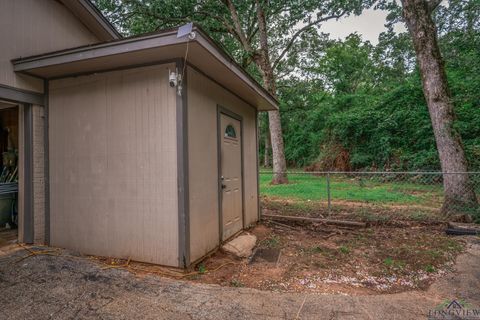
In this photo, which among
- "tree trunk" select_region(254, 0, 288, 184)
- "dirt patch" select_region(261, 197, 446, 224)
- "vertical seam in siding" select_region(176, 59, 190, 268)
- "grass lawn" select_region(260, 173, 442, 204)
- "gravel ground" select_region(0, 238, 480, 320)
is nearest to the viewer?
"gravel ground" select_region(0, 238, 480, 320)

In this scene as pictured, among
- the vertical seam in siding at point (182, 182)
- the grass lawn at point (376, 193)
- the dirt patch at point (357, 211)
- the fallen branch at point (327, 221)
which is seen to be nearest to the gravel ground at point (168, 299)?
the vertical seam in siding at point (182, 182)

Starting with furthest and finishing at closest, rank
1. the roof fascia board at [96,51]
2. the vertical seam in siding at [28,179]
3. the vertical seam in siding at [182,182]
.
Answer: the vertical seam in siding at [28,179] → the vertical seam in siding at [182,182] → the roof fascia board at [96,51]

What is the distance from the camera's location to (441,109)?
550 centimetres

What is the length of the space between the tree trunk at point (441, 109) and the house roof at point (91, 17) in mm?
6267

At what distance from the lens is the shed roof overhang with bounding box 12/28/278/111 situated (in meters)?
2.93

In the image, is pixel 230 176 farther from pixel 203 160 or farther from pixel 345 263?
pixel 345 263

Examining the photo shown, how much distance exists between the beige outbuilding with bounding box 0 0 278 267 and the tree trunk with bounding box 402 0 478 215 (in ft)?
13.7

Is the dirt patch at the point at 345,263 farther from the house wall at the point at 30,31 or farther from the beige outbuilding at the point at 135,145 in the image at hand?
the house wall at the point at 30,31

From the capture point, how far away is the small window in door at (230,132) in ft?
15.4

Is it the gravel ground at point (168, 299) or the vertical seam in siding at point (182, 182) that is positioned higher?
the vertical seam in siding at point (182, 182)

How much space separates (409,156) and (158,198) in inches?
435

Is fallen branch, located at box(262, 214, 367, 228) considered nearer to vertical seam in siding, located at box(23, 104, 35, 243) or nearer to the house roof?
vertical seam in siding, located at box(23, 104, 35, 243)

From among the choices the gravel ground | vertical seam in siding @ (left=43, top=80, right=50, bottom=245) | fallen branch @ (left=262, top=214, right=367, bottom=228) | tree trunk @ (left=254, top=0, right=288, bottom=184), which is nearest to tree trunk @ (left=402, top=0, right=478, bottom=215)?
fallen branch @ (left=262, top=214, right=367, bottom=228)

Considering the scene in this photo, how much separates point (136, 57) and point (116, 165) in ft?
4.71
